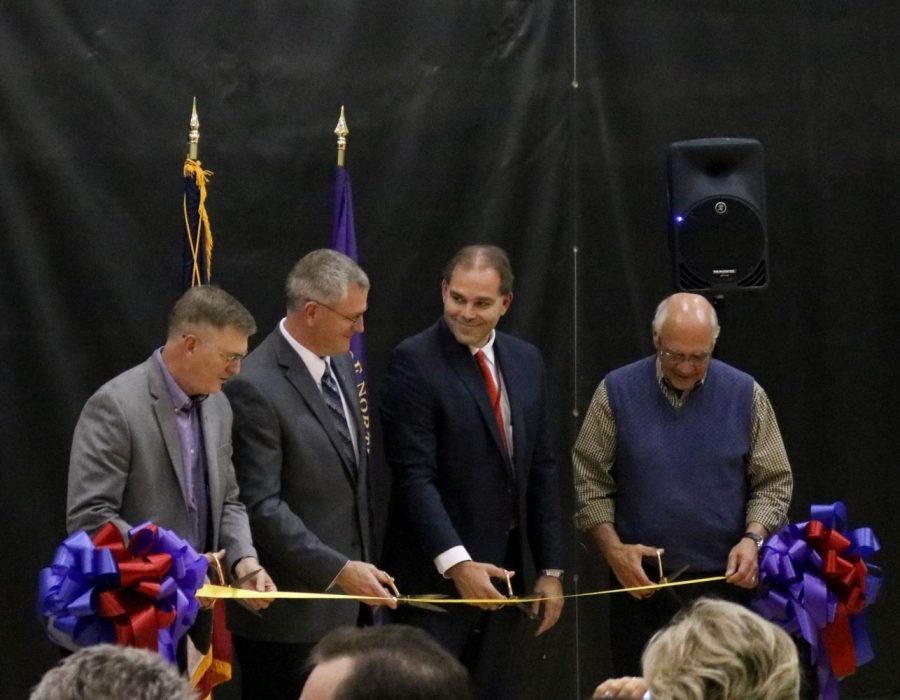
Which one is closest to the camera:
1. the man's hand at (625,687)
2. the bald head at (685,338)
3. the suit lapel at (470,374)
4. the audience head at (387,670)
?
the audience head at (387,670)

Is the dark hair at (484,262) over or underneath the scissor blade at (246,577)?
over

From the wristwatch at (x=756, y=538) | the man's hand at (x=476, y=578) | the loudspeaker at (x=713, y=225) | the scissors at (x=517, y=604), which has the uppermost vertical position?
the loudspeaker at (x=713, y=225)

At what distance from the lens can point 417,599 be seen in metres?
4.41

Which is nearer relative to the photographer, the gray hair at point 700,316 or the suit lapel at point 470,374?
the suit lapel at point 470,374

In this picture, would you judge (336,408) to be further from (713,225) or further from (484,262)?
(713,225)

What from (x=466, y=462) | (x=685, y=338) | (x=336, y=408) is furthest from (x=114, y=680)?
(x=685, y=338)

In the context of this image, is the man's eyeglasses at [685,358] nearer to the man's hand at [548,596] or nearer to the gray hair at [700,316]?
the gray hair at [700,316]

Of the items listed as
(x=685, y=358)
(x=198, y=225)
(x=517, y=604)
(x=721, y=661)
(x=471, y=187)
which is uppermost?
(x=471, y=187)

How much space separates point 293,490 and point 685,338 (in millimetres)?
1271

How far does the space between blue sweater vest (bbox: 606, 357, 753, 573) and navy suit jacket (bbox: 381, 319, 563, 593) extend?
11.5 inches

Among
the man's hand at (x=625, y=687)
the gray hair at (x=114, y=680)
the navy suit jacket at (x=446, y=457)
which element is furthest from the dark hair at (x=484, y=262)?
the gray hair at (x=114, y=680)

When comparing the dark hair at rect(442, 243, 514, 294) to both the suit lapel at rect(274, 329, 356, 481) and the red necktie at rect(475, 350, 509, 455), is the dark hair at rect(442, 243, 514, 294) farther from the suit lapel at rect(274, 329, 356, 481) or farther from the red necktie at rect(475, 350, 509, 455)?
the suit lapel at rect(274, 329, 356, 481)

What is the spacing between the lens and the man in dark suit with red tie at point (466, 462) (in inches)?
181

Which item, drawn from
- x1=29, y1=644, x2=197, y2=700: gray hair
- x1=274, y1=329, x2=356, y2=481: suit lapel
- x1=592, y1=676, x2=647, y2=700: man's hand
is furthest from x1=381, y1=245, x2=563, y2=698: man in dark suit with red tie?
x1=29, y1=644, x2=197, y2=700: gray hair
